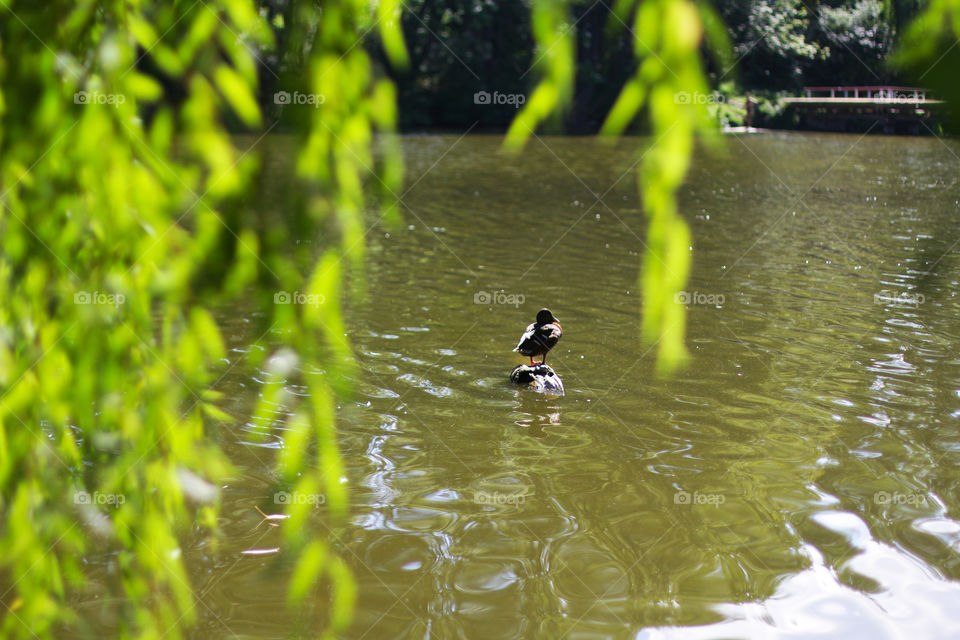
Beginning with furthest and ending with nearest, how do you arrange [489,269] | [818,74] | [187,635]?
[818,74]
[489,269]
[187,635]

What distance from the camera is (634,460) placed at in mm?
6000

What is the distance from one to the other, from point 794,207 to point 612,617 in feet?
48.4

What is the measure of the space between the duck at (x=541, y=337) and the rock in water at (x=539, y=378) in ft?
0.52

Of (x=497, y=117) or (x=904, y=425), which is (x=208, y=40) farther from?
(x=497, y=117)

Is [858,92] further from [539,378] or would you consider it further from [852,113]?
[539,378]

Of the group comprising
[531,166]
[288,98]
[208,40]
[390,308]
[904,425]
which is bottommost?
[904,425]

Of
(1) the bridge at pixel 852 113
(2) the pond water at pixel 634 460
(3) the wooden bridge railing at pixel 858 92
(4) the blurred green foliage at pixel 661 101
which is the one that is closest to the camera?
(4) the blurred green foliage at pixel 661 101

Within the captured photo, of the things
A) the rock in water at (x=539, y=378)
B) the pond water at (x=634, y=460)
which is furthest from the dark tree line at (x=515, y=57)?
the rock in water at (x=539, y=378)

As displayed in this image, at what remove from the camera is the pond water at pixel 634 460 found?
428cm

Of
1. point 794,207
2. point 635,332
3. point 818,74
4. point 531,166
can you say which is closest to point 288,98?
point 635,332

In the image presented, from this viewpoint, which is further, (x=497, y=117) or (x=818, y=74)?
(x=818, y=74)

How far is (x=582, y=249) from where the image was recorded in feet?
43.3

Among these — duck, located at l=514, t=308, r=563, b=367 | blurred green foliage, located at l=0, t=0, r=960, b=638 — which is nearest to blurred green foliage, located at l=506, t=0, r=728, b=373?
blurred green foliage, located at l=0, t=0, r=960, b=638

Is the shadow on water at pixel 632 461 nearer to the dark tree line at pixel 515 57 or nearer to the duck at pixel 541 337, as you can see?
the duck at pixel 541 337
